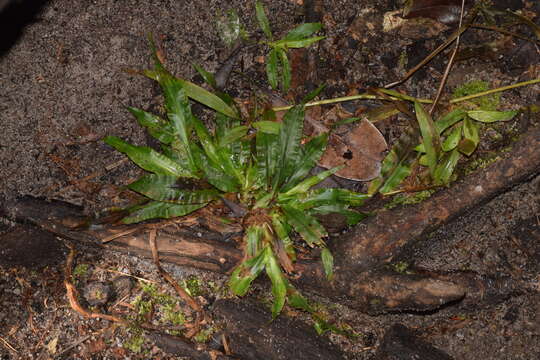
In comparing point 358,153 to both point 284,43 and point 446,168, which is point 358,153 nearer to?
point 446,168

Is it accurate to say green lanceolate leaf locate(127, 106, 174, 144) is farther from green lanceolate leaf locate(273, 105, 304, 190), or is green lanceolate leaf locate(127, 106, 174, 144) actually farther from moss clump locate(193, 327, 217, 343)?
moss clump locate(193, 327, 217, 343)

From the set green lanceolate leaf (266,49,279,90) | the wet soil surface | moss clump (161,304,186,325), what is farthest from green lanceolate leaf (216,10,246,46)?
moss clump (161,304,186,325)

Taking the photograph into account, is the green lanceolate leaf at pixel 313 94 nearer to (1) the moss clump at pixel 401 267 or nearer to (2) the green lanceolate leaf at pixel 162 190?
(2) the green lanceolate leaf at pixel 162 190

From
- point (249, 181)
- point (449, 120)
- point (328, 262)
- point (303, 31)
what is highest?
point (303, 31)

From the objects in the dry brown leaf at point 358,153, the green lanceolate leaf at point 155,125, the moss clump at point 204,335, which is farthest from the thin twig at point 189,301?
the dry brown leaf at point 358,153

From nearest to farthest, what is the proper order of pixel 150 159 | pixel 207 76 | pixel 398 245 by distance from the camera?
1. pixel 398 245
2. pixel 150 159
3. pixel 207 76

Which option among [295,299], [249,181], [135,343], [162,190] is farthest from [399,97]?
[135,343]
